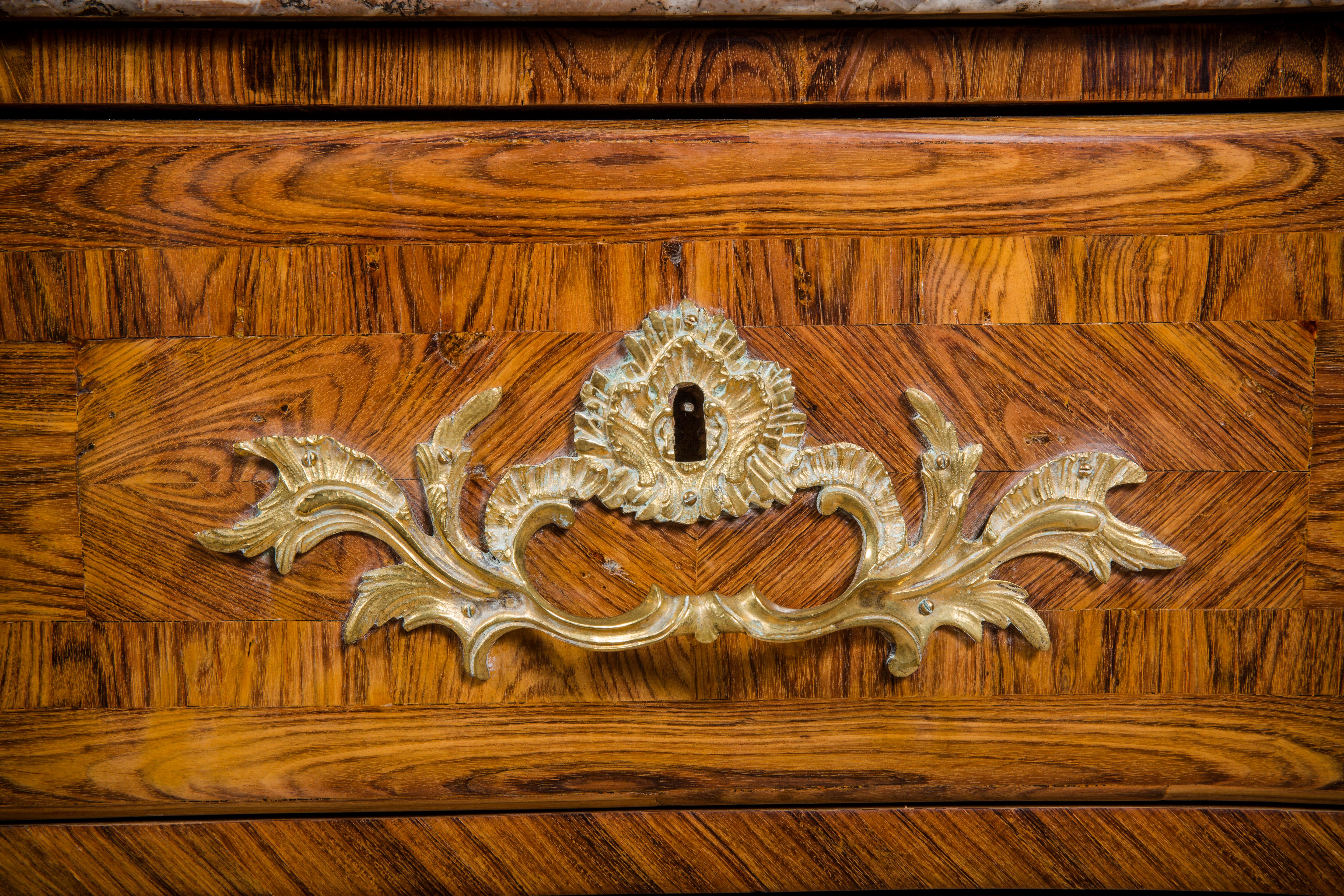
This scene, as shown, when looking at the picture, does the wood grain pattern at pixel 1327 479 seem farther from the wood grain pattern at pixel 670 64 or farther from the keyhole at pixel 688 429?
the keyhole at pixel 688 429

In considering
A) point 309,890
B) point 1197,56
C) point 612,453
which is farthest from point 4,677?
point 1197,56

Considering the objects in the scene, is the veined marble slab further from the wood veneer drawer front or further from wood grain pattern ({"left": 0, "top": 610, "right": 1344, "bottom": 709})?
wood grain pattern ({"left": 0, "top": 610, "right": 1344, "bottom": 709})

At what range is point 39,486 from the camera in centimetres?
31

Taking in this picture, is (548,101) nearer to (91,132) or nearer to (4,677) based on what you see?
(91,132)

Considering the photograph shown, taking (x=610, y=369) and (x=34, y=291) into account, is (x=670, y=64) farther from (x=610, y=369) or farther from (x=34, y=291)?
(x=34, y=291)

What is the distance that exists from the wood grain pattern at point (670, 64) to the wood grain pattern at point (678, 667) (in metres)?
0.20

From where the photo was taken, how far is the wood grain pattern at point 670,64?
0.29 meters

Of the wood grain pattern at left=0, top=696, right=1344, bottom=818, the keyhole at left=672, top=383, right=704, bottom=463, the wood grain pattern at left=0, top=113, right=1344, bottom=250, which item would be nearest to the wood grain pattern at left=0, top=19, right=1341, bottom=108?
the wood grain pattern at left=0, top=113, right=1344, bottom=250

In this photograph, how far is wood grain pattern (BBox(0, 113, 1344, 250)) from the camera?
30 cm

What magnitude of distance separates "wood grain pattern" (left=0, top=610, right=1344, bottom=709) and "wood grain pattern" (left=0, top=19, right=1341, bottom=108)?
20 centimetres

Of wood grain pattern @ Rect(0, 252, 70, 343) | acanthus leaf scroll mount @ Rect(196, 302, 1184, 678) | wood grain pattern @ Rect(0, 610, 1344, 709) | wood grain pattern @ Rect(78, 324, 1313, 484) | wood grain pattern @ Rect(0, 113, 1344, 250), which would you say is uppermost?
wood grain pattern @ Rect(0, 113, 1344, 250)

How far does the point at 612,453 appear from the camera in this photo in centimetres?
31

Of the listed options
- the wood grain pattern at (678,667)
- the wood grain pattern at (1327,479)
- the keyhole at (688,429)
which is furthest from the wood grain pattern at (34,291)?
the wood grain pattern at (1327,479)

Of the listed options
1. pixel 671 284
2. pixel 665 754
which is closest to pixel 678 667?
pixel 665 754
